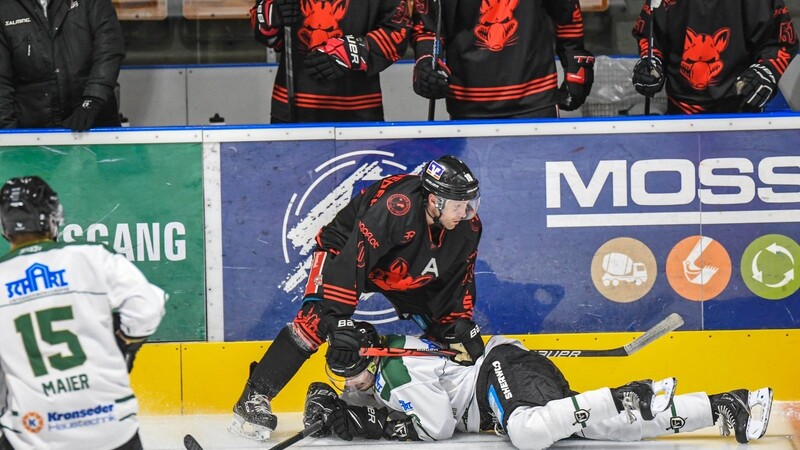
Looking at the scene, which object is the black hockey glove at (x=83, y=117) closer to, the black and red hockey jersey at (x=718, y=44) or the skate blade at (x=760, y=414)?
the black and red hockey jersey at (x=718, y=44)

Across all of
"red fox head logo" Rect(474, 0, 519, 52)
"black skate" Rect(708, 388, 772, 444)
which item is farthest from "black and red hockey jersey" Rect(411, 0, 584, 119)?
"black skate" Rect(708, 388, 772, 444)

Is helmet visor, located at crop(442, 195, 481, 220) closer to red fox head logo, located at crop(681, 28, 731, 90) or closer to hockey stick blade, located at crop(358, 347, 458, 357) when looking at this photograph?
hockey stick blade, located at crop(358, 347, 458, 357)

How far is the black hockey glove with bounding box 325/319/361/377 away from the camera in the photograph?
4777 mm

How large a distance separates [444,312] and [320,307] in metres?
0.50

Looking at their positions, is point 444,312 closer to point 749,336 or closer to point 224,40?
point 749,336

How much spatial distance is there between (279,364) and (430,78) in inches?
54.9

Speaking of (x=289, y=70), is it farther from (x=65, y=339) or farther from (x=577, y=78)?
(x=65, y=339)

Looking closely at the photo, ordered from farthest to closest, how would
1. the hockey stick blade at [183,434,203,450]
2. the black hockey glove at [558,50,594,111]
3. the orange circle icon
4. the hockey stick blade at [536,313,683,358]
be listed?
1. the black hockey glove at [558,50,594,111]
2. the orange circle icon
3. the hockey stick blade at [536,313,683,358]
4. the hockey stick blade at [183,434,203,450]

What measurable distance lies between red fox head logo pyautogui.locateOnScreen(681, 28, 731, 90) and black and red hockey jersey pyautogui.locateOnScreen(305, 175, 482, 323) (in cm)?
135

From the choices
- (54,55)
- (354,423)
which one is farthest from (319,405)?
(54,55)

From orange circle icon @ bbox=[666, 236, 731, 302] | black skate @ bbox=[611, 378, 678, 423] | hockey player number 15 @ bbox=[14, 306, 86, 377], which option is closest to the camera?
hockey player number 15 @ bbox=[14, 306, 86, 377]

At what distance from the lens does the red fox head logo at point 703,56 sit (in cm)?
568

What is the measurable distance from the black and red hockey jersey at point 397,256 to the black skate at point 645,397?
75 cm

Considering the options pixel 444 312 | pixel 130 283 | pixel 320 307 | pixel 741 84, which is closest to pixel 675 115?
pixel 741 84
